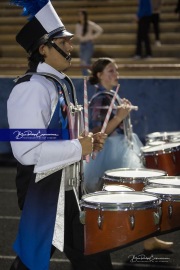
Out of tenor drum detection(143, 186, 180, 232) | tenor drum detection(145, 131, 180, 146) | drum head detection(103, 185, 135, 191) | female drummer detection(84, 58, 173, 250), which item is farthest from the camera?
tenor drum detection(145, 131, 180, 146)

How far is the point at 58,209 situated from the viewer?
12.3 feet

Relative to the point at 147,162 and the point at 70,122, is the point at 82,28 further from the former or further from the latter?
the point at 70,122

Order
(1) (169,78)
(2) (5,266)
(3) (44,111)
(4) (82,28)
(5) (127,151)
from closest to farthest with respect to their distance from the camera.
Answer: (3) (44,111)
(2) (5,266)
(5) (127,151)
(1) (169,78)
(4) (82,28)

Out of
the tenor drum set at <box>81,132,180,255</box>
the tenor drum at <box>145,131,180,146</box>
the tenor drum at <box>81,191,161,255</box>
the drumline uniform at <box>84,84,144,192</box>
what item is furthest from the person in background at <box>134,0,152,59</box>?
the tenor drum at <box>81,191,161,255</box>

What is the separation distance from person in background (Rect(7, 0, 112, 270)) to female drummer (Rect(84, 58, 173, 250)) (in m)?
2.09

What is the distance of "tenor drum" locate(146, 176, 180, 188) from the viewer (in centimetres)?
437

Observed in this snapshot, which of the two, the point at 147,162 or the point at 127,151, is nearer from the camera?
the point at 147,162

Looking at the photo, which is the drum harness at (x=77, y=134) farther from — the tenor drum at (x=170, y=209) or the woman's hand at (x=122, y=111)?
the woman's hand at (x=122, y=111)

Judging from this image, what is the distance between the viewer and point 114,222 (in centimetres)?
381

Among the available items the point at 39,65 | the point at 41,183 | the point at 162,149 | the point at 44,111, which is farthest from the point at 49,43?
the point at 162,149

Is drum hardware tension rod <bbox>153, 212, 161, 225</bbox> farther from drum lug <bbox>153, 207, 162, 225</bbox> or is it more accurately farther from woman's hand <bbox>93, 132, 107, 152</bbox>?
woman's hand <bbox>93, 132, 107, 152</bbox>

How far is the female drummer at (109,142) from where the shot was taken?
605 cm

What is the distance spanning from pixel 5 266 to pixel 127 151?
1380mm

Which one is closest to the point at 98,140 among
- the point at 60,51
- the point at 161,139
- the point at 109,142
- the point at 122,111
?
the point at 60,51
